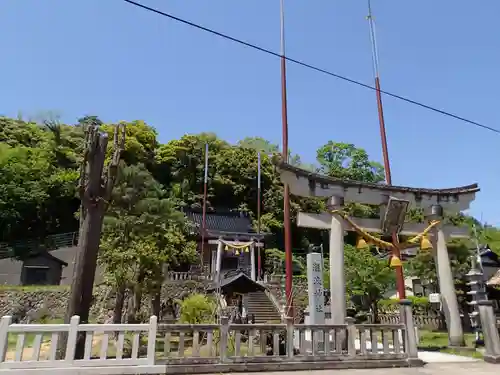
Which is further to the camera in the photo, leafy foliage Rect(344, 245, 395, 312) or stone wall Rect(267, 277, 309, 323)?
stone wall Rect(267, 277, 309, 323)

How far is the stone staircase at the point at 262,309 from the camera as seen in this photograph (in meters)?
21.4

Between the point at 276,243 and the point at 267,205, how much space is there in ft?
14.5

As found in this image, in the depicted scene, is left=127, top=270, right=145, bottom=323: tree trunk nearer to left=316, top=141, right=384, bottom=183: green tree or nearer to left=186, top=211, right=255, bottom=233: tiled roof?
left=186, top=211, right=255, bottom=233: tiled roof

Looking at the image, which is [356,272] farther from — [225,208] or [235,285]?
[225,208]

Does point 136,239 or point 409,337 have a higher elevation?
point 136,239

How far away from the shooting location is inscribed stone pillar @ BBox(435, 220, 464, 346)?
11375 mm

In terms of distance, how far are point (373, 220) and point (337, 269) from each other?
8.39 feet

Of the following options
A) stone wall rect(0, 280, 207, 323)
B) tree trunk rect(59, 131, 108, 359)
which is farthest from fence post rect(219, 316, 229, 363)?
stone wall rect(0, 280, 207, 323)

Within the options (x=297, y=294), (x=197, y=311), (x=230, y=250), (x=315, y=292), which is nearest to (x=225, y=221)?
(x=230, y=250)

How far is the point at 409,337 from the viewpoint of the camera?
863 centimetres

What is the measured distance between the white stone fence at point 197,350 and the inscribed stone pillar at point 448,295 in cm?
374

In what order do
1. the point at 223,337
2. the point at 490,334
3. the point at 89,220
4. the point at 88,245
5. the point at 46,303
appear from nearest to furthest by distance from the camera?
the point at 223,337 < the point at 88,245 < the point at 89,220 < the point at 490,334 < the point at 46,303

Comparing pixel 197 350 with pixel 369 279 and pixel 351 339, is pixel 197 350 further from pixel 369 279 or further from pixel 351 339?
pixel 369 279

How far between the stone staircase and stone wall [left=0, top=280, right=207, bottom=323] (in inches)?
242
